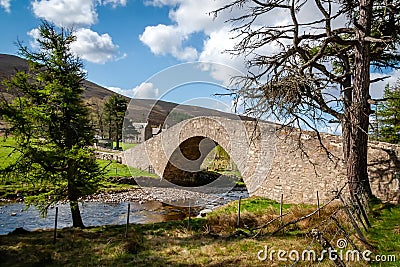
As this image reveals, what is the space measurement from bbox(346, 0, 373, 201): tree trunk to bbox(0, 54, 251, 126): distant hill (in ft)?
18.7

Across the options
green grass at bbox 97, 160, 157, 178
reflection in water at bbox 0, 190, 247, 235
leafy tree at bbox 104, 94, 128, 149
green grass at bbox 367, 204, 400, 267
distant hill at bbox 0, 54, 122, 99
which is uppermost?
distant hill at bbox 0, 54, 122, 99

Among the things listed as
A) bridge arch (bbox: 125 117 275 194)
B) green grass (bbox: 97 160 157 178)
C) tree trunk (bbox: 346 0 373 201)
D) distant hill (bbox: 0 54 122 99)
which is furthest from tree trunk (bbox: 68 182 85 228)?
distant hill (bbox: 0 54 122 99)

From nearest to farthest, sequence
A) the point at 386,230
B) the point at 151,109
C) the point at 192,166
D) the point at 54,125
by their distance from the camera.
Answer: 1. the point at 386,230
2. the point at 54,125
3. the point at 192,166
4. the point at 151,109

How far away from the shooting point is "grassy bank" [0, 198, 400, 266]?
5.83m

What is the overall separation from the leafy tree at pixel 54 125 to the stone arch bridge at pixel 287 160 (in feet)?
16.9

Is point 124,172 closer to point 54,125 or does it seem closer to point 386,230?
point 54,125

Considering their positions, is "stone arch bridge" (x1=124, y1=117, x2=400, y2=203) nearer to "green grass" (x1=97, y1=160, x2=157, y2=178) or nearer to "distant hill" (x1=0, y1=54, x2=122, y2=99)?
"green grass" (x1=97, y1=160, x2=157, y2=178)

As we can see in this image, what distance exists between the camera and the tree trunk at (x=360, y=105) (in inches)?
279

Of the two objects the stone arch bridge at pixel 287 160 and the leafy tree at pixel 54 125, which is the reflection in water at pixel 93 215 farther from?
the stone arch bridge at pixel 287 160

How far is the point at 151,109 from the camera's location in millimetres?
33688

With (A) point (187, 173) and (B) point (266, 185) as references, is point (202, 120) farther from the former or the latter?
(A) point (187, 173)

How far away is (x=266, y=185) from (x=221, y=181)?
1287 cm

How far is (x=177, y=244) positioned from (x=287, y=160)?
5848mm

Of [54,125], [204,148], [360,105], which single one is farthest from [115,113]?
[360,105]
